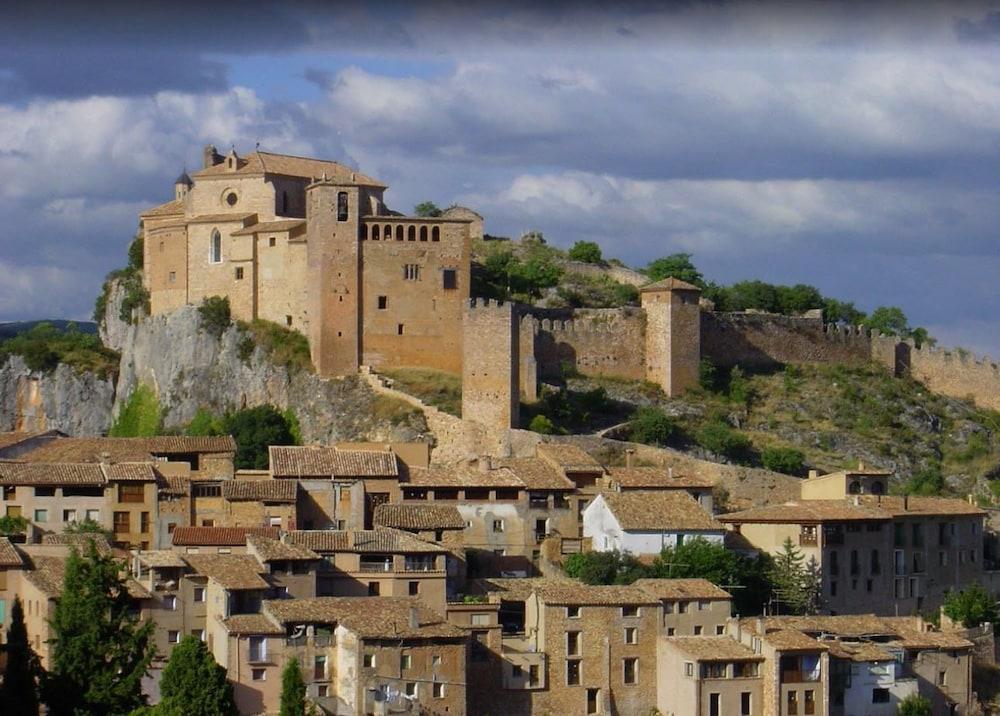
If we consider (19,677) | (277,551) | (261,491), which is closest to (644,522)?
(261,491)

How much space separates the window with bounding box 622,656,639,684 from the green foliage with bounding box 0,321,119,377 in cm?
2779

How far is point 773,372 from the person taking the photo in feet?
225

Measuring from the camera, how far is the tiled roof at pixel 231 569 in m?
44.9

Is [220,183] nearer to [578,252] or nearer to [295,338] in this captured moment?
[295,338]

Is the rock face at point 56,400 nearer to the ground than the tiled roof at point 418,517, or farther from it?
farther from it

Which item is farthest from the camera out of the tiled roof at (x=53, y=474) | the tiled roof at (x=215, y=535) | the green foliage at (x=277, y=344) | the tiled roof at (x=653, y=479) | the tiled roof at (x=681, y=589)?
the green foliage at (x=277, y=344)

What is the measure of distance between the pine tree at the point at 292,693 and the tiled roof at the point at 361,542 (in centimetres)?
602

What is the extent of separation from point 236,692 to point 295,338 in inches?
823

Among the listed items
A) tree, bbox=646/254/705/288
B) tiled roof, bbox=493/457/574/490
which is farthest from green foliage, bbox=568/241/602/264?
tiled roof, bbox=493/457/574/490

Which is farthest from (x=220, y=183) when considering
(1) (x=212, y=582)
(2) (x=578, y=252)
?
(1) (x=212, y=582)

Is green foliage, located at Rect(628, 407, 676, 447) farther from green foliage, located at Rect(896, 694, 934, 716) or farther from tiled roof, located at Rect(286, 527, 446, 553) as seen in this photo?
green foliage, located at Rect(896, 694, 934, 716)

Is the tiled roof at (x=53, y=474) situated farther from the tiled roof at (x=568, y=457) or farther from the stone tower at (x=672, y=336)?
the stone tower at (x=672, y=336)

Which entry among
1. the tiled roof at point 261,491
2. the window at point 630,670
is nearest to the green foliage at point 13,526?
the tiled roof at point 261,491

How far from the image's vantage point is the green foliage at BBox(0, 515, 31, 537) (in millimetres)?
49594
